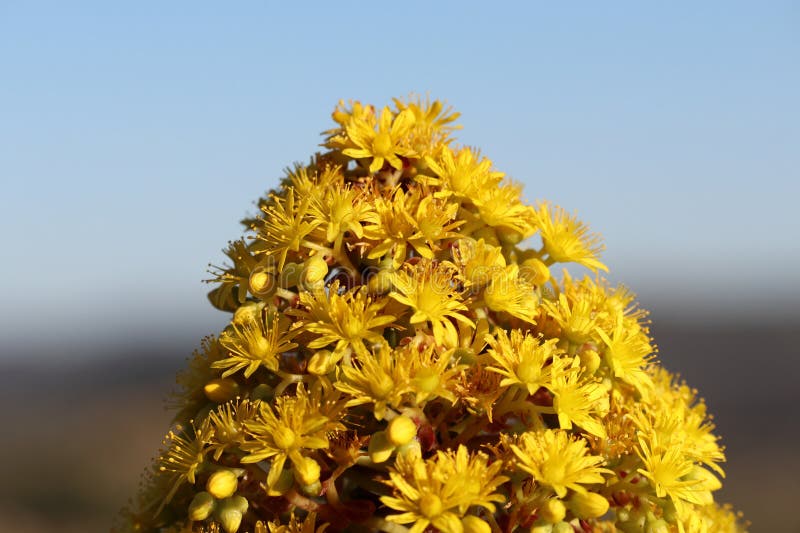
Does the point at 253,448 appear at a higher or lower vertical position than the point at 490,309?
lower

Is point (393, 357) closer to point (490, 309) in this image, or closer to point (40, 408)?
point (490, 309)

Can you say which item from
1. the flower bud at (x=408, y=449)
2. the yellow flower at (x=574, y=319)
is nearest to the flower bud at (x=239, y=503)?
the flower bud at (x=408, y=449)

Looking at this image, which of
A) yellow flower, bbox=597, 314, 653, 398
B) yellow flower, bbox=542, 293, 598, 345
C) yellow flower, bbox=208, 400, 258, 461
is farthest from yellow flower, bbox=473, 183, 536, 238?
yellow flower, bbox=208, 400, 258, 461

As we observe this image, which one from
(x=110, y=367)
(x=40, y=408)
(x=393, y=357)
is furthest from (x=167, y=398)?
(x=110, y=367)

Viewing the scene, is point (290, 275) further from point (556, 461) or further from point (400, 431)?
point (556, 461)

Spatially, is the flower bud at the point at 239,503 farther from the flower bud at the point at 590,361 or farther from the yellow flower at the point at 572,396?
the flower bud at the point at 590,361

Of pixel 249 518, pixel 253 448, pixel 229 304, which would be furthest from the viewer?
pixel 229 304
